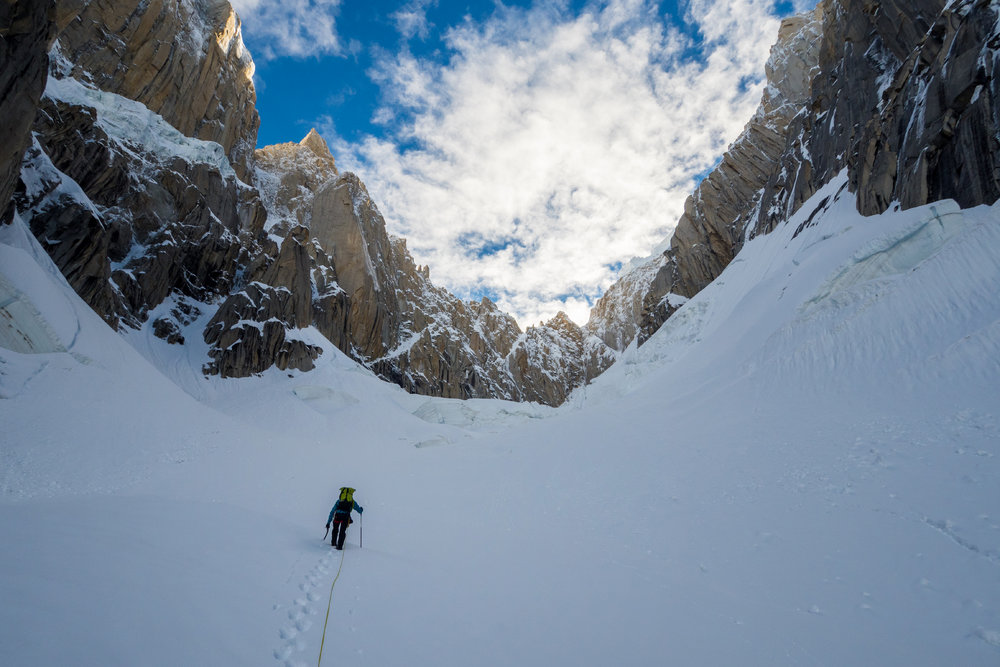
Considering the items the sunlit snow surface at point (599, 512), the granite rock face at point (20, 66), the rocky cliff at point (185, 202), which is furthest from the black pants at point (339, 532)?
the rocky cliff at point (185, 202)

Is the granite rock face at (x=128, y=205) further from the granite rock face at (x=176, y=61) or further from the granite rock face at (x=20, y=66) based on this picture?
the granite rock face at (x=20, y=66)

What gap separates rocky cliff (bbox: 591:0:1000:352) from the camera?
57.8 feet


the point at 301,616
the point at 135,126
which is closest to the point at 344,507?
the point at 301,616

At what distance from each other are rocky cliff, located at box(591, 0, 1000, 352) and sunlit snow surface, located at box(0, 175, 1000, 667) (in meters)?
2.61

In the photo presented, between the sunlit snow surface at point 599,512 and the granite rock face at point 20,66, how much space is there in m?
7.76

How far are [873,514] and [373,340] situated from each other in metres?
75.6

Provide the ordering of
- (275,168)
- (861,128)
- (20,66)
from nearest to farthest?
(20,66), (861,128), (275,168)

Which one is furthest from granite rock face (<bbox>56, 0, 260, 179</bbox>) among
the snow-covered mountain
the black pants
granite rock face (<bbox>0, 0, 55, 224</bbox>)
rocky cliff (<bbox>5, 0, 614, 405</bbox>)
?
the black pants

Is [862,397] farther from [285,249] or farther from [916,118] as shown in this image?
[285,249]

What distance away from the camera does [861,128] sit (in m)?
29.9

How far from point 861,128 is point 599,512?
34.5 meters

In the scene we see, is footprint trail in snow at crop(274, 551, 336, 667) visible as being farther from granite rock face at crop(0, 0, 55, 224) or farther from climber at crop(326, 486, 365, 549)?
granite rock face at crop(0, 0, 55, 224)

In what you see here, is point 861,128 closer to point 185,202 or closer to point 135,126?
point 185,202

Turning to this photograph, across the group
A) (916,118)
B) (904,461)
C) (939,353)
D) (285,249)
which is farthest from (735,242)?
(285,249)
